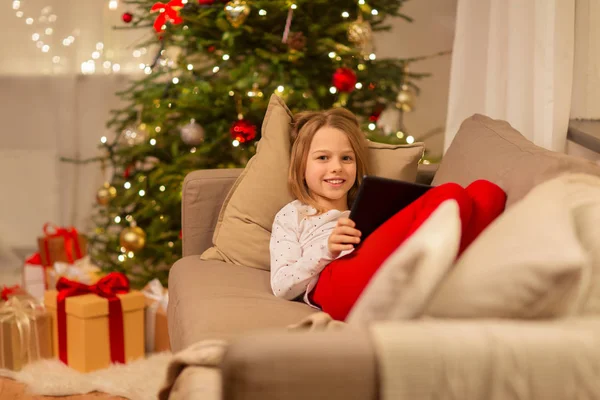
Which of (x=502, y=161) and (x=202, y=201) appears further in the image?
(x=202, y=201)

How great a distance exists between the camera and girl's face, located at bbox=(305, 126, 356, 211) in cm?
204

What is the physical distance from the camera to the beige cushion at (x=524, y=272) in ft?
3.35

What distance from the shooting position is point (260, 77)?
316 centimetres

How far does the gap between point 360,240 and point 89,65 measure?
2795 millimetres

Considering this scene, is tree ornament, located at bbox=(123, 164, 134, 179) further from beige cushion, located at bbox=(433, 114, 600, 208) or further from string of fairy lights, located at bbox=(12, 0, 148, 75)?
beige cushion, located at bbox=(433, 114, 600, 208)

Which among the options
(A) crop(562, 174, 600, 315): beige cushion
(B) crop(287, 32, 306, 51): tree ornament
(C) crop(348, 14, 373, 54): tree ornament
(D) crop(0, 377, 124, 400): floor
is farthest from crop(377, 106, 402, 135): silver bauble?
(A) crop(562, 174, 600, 315): beige cushion

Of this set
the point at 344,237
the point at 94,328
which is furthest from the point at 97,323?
the point at 344,237

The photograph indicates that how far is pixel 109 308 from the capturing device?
257cm

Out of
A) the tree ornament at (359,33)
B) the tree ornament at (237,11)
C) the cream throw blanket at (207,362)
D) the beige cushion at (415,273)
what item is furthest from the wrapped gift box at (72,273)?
the beige cushion at (415,273)

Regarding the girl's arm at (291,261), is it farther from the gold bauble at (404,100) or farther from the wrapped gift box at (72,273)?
the gold bauble at (404,100)

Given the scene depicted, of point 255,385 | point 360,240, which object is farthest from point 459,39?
point 255,385

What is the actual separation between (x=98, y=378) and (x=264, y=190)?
2.95ft

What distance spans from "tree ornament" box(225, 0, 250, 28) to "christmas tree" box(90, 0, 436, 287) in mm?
32

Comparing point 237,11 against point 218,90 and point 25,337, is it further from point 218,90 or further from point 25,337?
point 25,337
